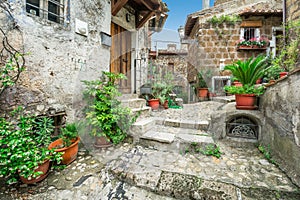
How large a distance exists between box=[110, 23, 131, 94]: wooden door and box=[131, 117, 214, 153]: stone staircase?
1.55 meters

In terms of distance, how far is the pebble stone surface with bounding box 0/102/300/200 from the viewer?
4.23 feet

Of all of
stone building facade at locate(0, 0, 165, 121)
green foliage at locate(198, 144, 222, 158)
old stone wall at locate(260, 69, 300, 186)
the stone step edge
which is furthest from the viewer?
green foliage at locate(198, 144, 222, 158)

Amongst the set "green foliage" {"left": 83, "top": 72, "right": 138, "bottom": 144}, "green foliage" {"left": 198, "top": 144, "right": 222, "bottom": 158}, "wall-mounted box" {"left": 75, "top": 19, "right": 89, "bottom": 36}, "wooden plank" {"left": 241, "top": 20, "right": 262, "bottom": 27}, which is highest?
"wooden plank" {"left": 241, "top": 20, "right": 262, "bottom": 27}

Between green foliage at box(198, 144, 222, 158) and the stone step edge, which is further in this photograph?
green foliage at box(198, 144, 222, 158)

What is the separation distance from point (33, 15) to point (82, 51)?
73 cm

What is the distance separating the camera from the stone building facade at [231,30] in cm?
492

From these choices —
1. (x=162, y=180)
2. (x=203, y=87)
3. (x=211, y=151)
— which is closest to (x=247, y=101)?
(x=211, y=151)

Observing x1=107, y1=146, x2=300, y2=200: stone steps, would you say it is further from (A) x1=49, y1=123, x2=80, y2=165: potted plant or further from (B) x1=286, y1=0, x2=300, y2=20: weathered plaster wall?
(B) x1=286, y1=0, x2=300, y2=20: weathered plaster wall

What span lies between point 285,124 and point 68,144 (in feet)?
8.52

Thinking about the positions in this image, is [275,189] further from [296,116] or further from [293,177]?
[296,116]

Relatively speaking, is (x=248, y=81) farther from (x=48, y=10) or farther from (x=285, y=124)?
(x=48, y=10)

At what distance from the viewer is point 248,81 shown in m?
2.57

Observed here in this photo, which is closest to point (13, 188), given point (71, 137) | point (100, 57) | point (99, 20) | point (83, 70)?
point (71, 137)

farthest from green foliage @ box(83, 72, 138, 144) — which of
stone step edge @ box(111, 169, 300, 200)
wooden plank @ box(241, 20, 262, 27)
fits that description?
wooden plank @ box(241, 20, 262, 27)
